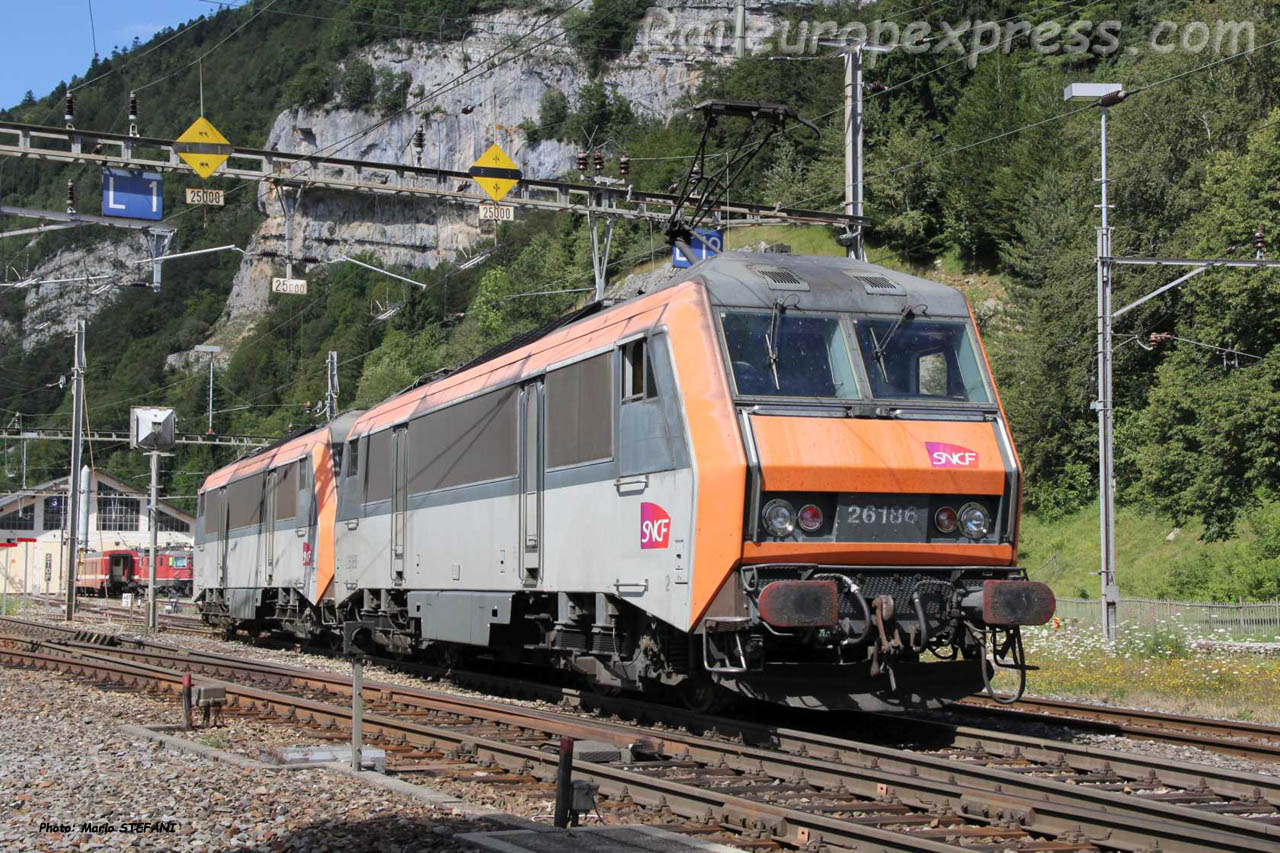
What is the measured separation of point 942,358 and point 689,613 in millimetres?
3154

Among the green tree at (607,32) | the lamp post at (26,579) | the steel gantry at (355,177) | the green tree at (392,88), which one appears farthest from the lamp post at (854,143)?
the green tree at (392,88)

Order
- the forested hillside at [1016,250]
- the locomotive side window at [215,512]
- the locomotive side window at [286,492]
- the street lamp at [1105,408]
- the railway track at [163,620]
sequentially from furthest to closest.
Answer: the forested hillside at [1016,250]
the railway track at [163,620]
the locomotive side window at [215,512]
the locomotive side window at [286,492]
the street lamp at [1105,408]

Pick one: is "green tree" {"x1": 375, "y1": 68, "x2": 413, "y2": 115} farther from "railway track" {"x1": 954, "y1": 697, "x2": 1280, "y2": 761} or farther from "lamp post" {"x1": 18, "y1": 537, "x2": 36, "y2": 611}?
"railway track" {"x1": 954, "y1": 697, "x2": 1280, "y2": 761}

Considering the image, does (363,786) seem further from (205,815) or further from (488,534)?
(488,534)

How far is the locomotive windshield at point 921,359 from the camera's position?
37.1ft

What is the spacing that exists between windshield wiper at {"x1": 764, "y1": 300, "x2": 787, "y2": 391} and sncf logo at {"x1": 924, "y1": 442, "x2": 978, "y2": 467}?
130cm

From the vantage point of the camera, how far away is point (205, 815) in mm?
8445

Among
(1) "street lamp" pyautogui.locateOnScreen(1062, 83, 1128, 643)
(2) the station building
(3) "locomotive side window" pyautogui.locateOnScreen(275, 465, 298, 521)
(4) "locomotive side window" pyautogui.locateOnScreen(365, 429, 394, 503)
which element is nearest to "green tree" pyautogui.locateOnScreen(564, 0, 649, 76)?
(2) the station building

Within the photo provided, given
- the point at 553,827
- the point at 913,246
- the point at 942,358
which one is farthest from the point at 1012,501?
the point at 913,246

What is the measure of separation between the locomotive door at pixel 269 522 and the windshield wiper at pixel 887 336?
649 inches

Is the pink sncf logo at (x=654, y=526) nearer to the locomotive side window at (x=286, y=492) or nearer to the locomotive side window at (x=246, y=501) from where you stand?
the locomotive side window at (x=286, y=492)

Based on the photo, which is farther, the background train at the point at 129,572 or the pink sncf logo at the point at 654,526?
the background train at the point at 129,572

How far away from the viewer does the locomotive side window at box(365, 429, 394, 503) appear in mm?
18375

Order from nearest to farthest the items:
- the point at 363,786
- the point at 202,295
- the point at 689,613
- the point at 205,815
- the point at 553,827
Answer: the point at 553,827 → the point at 205,815 → the point at 363,786 → the point at 689,613 → the point at 202,295
